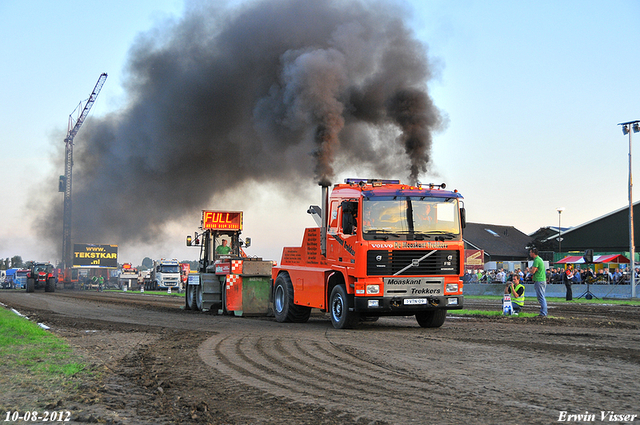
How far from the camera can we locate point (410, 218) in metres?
13.0

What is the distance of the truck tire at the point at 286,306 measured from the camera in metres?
15.7

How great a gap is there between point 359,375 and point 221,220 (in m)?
14.8

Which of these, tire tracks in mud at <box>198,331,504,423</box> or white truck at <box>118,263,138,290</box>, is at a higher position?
tire tracks in mud at <box>198,331,504,423</box>

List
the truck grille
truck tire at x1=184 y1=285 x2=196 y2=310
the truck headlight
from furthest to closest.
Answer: truck tire at x1=184 y1=285 x2=196 y2=310
the truck headlight
the truck grille

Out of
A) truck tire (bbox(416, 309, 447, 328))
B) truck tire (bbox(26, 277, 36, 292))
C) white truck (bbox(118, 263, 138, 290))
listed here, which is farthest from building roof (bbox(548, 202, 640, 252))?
truck tire (bbox(26, 277, 36, 292))

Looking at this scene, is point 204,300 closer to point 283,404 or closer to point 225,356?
point 225,356

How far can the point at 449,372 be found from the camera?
7.67 meters

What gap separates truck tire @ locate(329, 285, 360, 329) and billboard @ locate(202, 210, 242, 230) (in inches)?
337

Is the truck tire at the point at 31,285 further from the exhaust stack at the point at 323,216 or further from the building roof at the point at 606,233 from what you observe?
the building roof at the point at 606,233

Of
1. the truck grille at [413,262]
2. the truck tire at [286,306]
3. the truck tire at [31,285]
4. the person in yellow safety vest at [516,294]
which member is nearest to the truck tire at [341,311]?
the truck grille at [413,262]

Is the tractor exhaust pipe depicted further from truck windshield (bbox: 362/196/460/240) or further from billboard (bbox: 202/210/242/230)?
billboard (bbox: 202/210/242/230)

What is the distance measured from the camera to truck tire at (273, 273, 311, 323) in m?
15.7

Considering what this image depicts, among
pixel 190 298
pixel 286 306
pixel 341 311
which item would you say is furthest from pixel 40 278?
pixel 341 311

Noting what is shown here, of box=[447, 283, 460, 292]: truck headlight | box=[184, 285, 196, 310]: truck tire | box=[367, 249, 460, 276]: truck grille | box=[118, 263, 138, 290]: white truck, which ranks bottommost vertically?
box=[118, 263, 138, 290]: white truck
